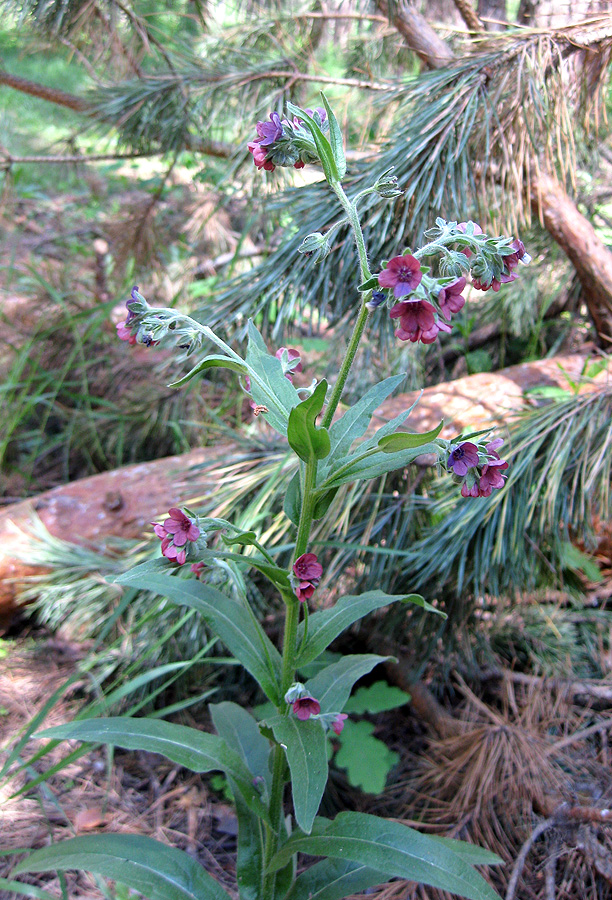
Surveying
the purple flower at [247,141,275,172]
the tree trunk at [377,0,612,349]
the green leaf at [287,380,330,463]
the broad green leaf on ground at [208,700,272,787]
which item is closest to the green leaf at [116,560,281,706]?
the broad green leaf on ground at [208,700,272,787]

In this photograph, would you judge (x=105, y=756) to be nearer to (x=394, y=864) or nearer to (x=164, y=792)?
(x=164, y=792)

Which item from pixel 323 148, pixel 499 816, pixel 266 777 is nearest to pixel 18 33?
pixel 323 148

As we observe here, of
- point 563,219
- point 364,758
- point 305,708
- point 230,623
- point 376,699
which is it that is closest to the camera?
point 305,708

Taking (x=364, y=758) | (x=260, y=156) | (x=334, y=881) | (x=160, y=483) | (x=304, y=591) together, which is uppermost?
(x=260, y=156)

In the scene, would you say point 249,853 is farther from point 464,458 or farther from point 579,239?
point 579,239

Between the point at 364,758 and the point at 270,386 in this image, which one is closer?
the point at 270,386

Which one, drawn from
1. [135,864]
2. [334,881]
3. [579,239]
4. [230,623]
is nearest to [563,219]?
[579,239]

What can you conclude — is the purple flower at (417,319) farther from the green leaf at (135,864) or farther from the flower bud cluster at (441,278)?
the green leaf at (135,864)
